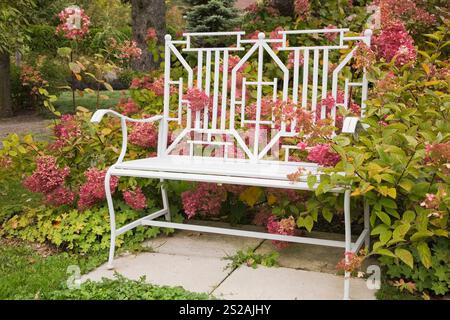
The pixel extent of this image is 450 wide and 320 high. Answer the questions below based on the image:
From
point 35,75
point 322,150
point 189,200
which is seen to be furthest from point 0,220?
point 322,150

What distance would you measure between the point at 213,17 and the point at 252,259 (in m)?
5.45

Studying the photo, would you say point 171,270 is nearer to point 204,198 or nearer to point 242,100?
point 204,198

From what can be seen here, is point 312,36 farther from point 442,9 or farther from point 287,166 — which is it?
point 287,166

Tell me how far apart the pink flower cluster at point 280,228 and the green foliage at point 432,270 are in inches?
19.1

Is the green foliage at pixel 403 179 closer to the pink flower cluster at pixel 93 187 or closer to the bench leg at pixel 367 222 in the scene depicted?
the bench leg at pixel 367 222

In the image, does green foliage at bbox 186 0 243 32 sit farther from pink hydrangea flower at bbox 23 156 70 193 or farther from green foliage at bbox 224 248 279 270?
green foliage at bbox 224 248 279 270

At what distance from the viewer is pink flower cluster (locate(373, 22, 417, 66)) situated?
117 inches

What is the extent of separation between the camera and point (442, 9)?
405cm

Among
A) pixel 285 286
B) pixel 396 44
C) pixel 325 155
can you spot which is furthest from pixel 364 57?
pixel 285 286

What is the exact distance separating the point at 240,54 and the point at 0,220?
2.47m

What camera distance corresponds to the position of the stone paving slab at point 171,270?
2.74 m

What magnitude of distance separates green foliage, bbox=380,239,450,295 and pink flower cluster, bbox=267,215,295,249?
484 mm

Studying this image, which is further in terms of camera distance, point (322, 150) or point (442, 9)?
point (442, 9)

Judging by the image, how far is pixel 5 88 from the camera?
10984 millimetres
